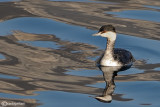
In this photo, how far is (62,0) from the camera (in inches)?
867

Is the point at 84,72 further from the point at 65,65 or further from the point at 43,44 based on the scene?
the point at 43,44

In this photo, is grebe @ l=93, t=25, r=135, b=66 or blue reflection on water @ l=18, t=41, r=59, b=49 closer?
grebe @ l=93, t=25, r=135, b=66

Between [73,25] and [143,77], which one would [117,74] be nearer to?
[143,77]

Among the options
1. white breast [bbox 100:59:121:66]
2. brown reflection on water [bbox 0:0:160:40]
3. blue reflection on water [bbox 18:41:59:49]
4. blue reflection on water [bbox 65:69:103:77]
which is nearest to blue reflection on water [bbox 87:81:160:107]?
blue reflection on water [bbox 65:69:103:77]

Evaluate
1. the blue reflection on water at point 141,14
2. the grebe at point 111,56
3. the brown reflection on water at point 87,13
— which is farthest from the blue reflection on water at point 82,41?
the blue reflection on water at point 141,14

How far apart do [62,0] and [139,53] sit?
6.20m

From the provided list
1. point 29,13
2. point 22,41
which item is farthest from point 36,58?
point 29,13

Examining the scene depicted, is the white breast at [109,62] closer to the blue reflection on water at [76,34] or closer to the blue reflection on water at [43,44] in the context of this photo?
the blue reflection on water at [76,34]

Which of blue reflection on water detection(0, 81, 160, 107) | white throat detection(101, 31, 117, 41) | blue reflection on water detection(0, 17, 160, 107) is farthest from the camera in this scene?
white throat detection(101, 31, 117, 41)

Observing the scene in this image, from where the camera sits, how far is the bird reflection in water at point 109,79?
42.0 ft

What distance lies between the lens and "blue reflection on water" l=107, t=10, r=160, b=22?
2022 cm

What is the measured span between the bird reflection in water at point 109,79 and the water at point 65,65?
0.02 m

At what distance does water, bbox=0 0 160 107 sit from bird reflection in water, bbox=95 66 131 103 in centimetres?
2

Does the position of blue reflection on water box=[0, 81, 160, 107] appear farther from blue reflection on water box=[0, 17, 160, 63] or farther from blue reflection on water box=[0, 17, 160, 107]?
blue reflection on water box=[0, 17, 160, 63]
